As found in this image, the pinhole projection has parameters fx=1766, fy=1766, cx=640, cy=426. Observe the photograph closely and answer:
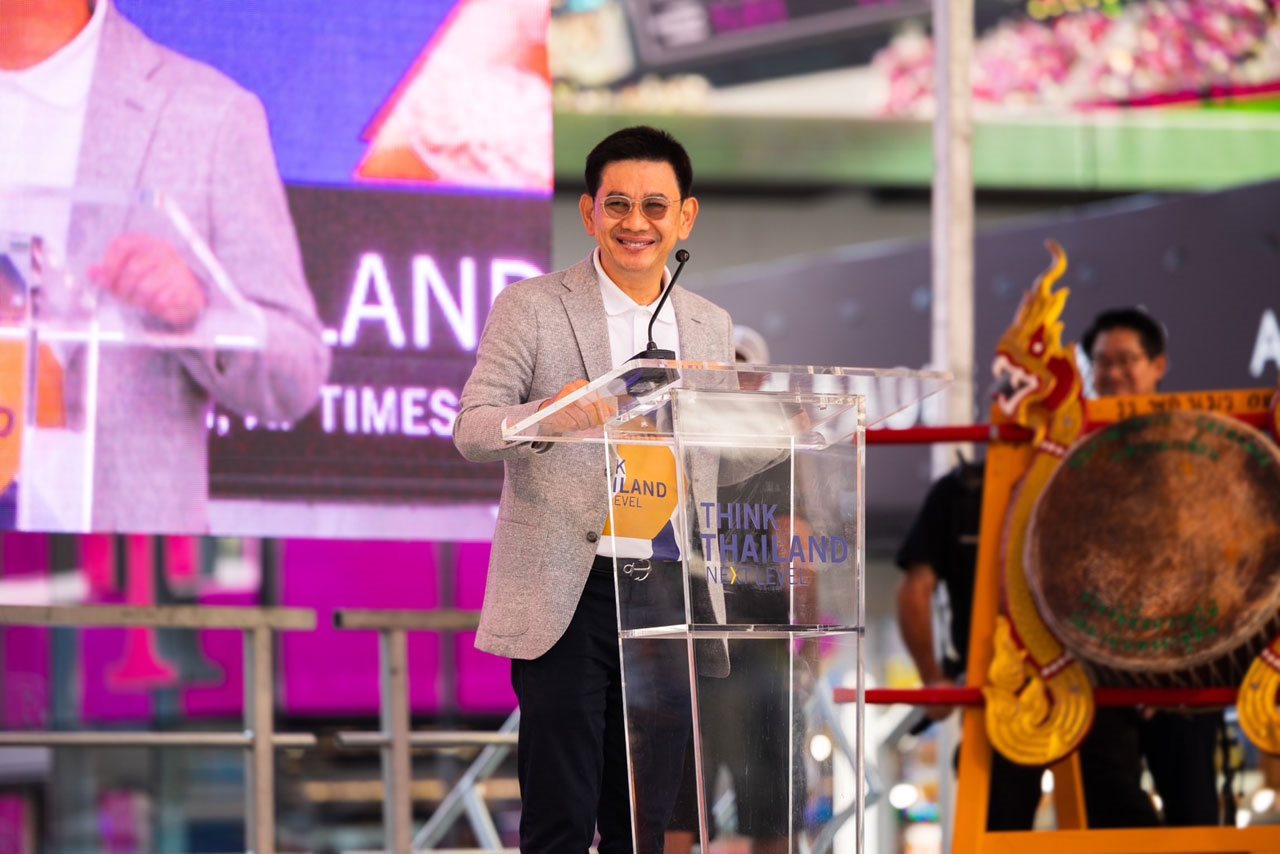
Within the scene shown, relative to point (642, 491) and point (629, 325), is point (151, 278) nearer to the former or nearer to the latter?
point (629, 325)

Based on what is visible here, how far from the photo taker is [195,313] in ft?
11.4

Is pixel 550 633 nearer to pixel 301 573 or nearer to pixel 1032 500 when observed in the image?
pixel 1032 500

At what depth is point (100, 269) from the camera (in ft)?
11.2

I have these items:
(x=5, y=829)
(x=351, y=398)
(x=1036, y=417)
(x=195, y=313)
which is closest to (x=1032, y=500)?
(x=1036, y=417)

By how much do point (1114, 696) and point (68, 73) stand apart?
232 cm

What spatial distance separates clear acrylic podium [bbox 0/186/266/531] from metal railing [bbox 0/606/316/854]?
210 mm

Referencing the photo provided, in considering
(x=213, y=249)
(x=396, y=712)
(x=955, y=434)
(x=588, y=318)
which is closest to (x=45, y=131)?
(x=213, y=249)

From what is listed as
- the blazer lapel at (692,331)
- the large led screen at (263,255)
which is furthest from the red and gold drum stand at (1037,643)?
the blazer lapel at (692,331)

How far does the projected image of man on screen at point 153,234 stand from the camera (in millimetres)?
3398

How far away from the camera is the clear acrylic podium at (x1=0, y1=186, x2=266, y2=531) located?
11.0 ft

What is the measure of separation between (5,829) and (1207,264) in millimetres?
5294

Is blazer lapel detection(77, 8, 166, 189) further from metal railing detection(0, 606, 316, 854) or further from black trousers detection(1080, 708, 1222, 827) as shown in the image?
Result: black trousers detection(1080, 708, 1222, 827)

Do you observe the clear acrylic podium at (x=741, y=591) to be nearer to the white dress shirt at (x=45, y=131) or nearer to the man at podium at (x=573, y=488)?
the man at podium at (x=573, y=488)

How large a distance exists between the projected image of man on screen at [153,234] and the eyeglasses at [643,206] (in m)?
1.51
